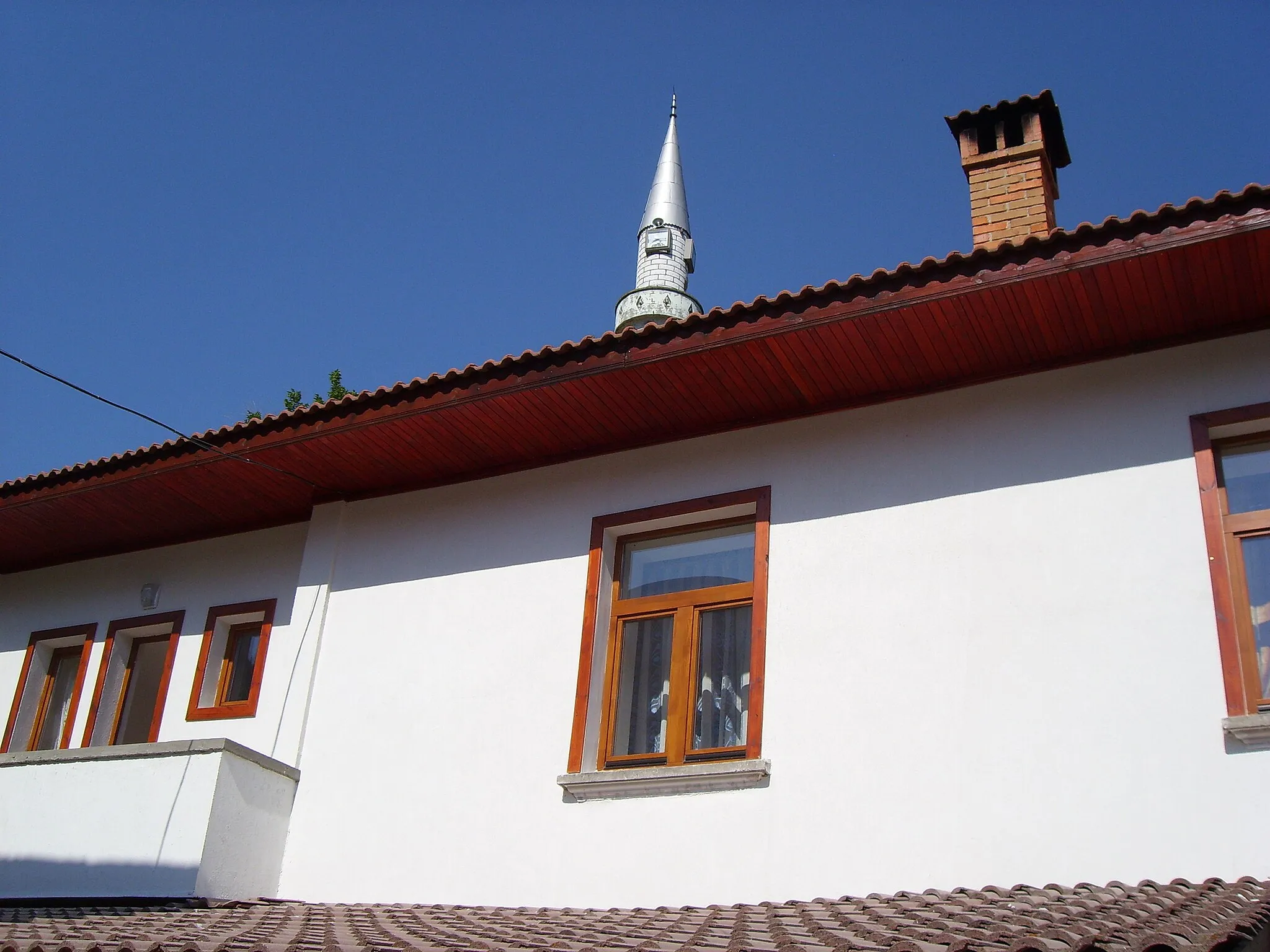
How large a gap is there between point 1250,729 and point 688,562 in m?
3.43

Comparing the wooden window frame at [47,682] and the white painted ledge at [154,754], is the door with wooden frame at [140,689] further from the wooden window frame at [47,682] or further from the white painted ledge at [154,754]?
the white painted ledge at [154,754]

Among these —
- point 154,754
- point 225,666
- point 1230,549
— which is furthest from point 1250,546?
point 225,666

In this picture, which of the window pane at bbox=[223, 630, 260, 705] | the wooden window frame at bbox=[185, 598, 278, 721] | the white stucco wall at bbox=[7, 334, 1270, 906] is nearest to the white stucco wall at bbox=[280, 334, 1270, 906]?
the white stucco wall at bbox=[7, 334, 1270, 906]

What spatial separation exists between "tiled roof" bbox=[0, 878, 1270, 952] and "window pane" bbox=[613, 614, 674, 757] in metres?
1.11

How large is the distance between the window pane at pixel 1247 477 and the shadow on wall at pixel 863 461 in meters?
0.24

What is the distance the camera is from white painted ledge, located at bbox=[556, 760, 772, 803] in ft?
24.4

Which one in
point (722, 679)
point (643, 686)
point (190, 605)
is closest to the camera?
point (722, 679)

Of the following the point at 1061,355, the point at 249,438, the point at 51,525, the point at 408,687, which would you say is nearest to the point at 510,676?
the point at 408,687

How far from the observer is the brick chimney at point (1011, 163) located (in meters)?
9.77

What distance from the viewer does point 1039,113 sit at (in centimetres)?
1008

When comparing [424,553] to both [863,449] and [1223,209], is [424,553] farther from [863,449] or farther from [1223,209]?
[1223,209]

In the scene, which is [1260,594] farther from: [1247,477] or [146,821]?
[146,821]

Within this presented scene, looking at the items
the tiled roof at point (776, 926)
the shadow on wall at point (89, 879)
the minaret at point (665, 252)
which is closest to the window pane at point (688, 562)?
the tiled roof at point (776, 926)

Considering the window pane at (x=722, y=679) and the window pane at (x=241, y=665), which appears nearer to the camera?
the window pane at (x=722, y=679)
